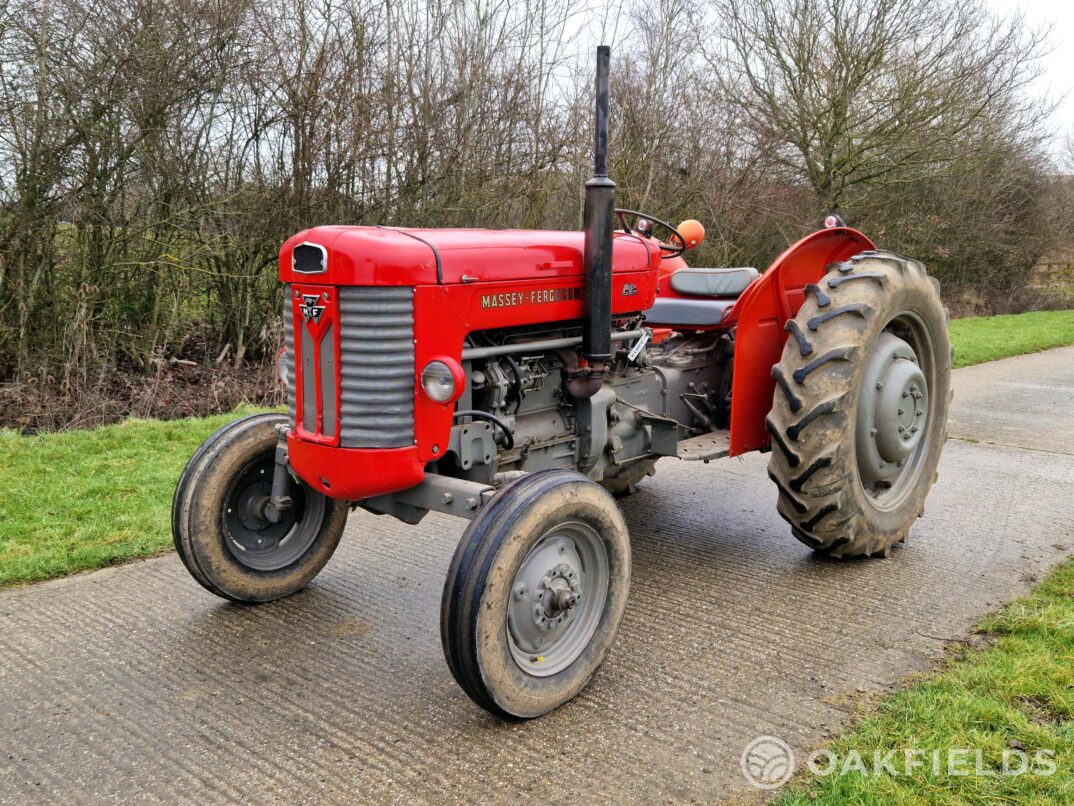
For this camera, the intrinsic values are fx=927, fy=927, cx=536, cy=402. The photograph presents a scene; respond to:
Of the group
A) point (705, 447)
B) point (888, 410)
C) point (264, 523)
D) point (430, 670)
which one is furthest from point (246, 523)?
point (888, 410)

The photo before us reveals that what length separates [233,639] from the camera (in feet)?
11.0

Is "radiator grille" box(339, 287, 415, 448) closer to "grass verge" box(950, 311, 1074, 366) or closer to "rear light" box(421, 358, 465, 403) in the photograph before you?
"rear light" box(421, 358, 465, 403)

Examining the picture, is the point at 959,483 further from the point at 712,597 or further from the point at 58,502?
the point at 58,502

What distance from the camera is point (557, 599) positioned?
2883mm

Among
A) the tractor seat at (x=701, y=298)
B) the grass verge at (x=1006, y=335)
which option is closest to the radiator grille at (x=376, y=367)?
the tractor seat at (x=701, y=298)

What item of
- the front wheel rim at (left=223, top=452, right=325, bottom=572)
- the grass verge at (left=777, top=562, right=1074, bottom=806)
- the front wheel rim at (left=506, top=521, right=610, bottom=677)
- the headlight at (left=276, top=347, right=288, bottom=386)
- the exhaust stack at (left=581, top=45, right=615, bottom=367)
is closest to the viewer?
the grass verge at (left=777, top=562, right=1074, bottom=806)

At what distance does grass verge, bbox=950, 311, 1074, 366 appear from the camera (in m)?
11.2

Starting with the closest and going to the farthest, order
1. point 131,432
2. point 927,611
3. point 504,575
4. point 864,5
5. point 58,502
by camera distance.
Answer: point 504,575 < point 927,611 < point 58,502 < point 131,432 < point 864,5

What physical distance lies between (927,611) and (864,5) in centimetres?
1297

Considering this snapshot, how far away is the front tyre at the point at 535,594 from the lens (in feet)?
8.59

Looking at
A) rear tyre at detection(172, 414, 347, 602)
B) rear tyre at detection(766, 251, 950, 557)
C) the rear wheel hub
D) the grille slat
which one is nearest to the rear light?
the grille slat

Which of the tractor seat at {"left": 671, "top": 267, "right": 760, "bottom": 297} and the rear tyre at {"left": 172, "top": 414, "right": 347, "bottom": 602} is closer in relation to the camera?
the rear tyre at {"left": 172, "top": 414, "right": 347, "bottom": 602}

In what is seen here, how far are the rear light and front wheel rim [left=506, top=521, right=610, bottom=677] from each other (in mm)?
539

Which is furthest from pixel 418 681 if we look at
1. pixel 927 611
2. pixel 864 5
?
pixel 864 5
